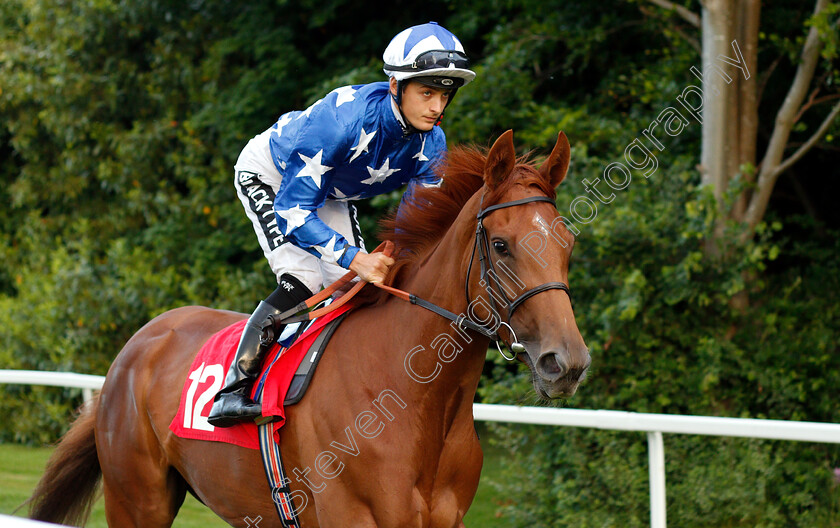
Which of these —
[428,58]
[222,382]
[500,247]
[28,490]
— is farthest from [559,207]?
[28,490]

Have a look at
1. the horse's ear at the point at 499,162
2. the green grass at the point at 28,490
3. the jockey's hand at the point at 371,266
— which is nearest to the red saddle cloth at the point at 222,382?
the jockey's hand at the point at 371,266

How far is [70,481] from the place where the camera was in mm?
3855

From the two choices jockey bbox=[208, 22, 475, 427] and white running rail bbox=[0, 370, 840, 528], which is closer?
jockey bbox=[208, 22, 475, 427]

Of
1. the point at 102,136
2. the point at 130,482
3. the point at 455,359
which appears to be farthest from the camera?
the point at 102,136

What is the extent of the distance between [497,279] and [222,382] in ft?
4.11

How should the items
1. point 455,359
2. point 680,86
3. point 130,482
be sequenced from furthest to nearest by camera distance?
point 680,86, point 130,482, point 455,359

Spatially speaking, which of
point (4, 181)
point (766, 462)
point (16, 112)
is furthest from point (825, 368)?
point (4, 181)

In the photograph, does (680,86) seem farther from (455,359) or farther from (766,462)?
(455,359)

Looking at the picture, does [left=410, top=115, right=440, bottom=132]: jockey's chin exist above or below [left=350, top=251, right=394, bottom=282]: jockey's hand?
above

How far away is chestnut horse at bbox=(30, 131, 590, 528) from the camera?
7.73ft

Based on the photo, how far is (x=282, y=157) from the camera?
310 centimetres

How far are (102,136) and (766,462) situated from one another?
8.63 metres

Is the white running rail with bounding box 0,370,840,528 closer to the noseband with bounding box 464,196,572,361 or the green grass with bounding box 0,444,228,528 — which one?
the noseband with bounding box 464,196,572,361

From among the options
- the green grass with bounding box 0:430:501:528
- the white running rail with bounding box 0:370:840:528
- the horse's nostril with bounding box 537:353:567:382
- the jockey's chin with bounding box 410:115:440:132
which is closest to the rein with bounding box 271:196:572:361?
the horse's nostril with bounding box 537:353:567:382
